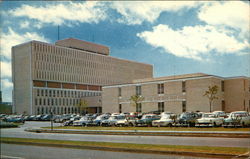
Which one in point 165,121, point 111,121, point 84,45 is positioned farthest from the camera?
point 111,121

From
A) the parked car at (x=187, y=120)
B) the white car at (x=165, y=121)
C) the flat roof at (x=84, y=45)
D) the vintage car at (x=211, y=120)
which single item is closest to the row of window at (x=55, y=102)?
the flat roof at (x=84, y=45)

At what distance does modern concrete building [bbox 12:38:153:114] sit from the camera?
657 cm

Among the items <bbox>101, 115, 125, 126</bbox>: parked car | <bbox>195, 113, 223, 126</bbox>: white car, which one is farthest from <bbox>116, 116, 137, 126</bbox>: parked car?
<bbox>195, 113, 223, 126</bbox>: white car

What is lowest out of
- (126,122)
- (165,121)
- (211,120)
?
(126,122)

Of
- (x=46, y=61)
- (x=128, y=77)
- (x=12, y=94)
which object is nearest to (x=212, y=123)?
(x=128, y=77)

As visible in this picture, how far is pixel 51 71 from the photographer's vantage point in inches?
305

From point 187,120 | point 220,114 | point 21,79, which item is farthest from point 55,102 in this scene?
point 187,120

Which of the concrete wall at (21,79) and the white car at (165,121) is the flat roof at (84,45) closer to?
the concrete wall at (21,79)

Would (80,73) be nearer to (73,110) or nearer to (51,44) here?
(73,110)

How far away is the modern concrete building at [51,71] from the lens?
6.57 meters

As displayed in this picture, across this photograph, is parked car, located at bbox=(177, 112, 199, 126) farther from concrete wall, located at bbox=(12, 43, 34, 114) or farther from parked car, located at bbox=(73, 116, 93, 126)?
concrete wall, located at bbox=(12, 43, 34, 114)

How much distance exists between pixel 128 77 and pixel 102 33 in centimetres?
773

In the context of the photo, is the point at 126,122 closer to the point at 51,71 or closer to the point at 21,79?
the point at 51,71

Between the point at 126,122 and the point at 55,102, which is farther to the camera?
the point at 126,122
